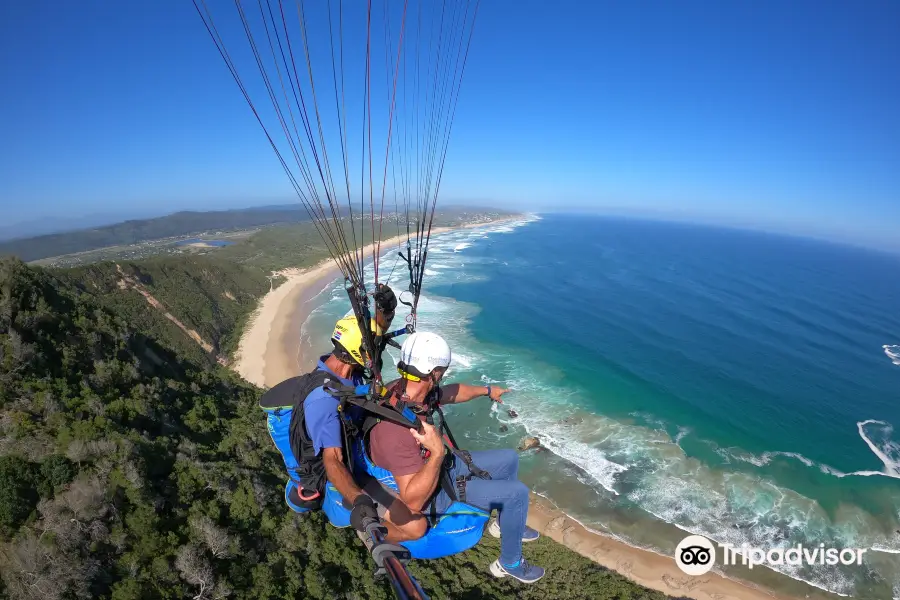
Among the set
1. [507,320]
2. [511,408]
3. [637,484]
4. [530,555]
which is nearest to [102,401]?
[530,555]

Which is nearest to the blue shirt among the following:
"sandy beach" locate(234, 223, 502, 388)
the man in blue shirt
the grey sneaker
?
the man in blue shirt

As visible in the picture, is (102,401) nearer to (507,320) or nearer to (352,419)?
(352,419)

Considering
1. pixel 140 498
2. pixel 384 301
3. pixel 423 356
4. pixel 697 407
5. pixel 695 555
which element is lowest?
pixel 695 555

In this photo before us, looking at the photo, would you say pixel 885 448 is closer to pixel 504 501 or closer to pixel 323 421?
pixel 504 501

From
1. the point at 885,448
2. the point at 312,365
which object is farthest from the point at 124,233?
the point at 885,448

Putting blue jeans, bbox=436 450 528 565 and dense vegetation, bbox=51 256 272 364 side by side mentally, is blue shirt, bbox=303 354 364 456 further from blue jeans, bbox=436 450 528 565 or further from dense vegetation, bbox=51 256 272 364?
dense vegetation, bbox=51 256 272 364

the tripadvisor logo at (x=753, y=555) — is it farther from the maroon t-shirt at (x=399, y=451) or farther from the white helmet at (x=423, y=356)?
the white helmet at (x=423, y=356)
